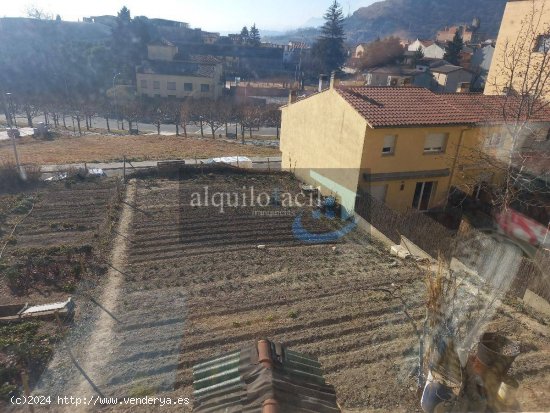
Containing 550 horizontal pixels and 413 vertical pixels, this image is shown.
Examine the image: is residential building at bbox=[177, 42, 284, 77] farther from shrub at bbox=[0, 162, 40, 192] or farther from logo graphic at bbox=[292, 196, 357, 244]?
logo graphic at bbox=[292, 196, 357, 244]

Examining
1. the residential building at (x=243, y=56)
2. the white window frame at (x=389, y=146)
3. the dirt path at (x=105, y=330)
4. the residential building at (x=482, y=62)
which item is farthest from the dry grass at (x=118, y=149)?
the residential building at (x=243, y=56)

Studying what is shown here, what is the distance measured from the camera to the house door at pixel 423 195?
1717 centimetres

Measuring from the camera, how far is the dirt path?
7.62m

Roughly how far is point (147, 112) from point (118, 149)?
18.9 meters

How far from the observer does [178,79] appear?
173 ft

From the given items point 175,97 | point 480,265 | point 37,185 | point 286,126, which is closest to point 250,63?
point 175,97

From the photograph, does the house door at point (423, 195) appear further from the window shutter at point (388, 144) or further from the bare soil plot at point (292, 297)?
the bare soil plot at point (292, 297)

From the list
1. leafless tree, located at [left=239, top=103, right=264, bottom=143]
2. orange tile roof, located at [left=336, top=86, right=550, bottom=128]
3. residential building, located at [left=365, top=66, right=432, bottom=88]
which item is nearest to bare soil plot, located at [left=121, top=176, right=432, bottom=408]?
orange tile roof, located at [left=336, top=86, right=550, bottom=128]

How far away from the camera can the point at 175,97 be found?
5347cm

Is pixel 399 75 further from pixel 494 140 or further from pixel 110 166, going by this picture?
pixel 110 166

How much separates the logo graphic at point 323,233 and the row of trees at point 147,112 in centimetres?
2425

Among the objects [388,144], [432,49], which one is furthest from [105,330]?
[432,49]

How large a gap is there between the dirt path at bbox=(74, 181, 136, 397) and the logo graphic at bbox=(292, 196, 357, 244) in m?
6.57

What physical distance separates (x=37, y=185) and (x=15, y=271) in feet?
31.9
